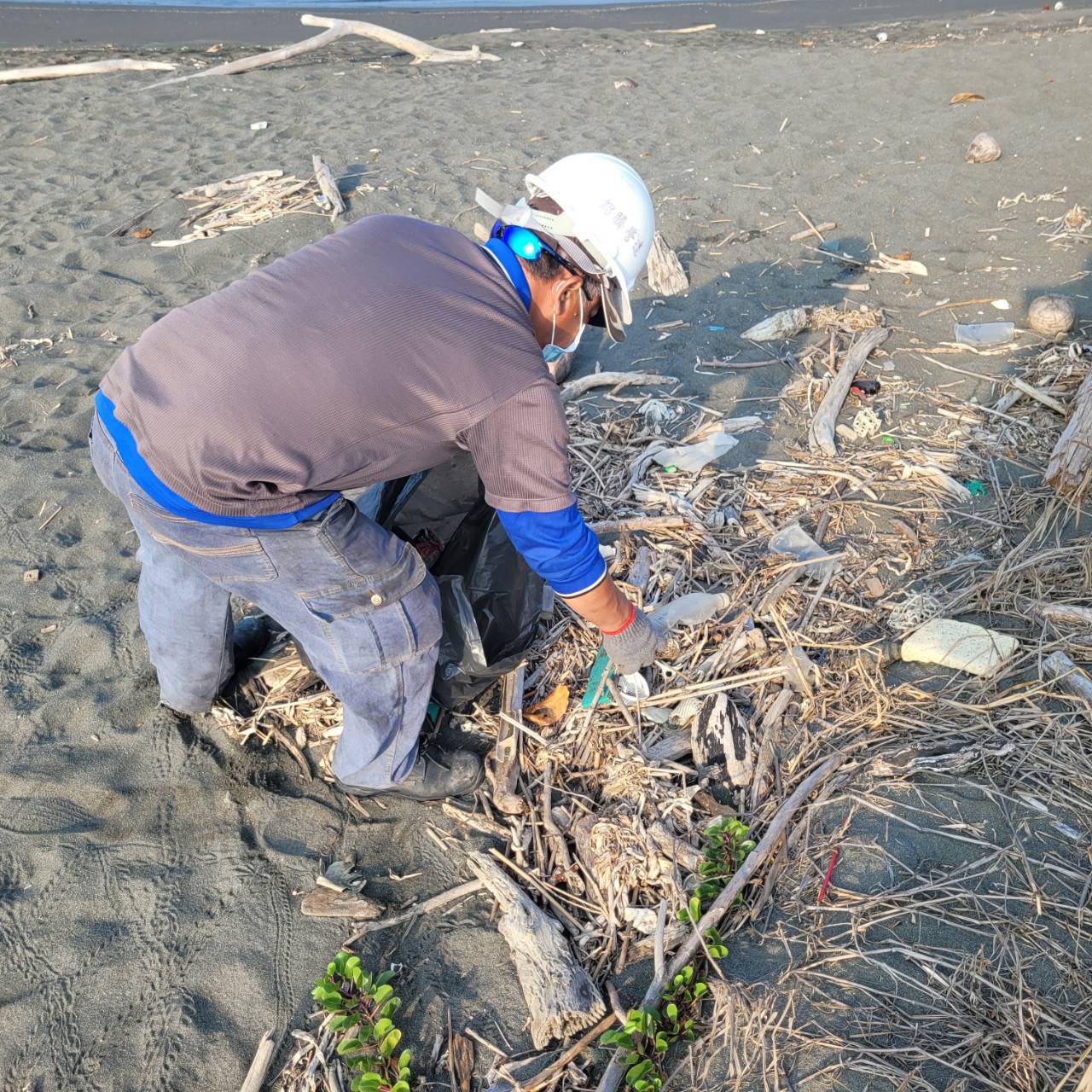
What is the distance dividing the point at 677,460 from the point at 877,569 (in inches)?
42.0

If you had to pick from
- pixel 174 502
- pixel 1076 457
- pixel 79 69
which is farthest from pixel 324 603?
pixel 79 69

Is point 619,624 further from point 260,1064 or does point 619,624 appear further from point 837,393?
point 837,393

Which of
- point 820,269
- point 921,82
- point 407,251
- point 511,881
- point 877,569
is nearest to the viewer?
point 407,251

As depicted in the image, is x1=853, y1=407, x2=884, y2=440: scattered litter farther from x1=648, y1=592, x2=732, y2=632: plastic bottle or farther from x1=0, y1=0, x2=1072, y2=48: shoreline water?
x1=0, y1=0, x2=1072, y2=48: shoreline water

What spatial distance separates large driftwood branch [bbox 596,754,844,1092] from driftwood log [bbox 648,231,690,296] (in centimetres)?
382

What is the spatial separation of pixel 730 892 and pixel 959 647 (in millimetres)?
1303

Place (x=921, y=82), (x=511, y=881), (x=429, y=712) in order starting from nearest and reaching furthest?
(x=511, y=881), (x=429, y=712), (x=921, y=82)

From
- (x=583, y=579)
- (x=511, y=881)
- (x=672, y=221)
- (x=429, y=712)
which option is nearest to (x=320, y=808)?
(x=429, y=712)

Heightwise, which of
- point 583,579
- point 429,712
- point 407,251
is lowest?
point 429,712

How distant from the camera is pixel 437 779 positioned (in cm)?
296

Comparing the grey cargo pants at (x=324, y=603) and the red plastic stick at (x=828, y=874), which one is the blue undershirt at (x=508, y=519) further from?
the red plastic stick at (x=828, y=874)

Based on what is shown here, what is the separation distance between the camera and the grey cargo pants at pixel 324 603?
2412mm

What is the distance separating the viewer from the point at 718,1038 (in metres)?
2.27

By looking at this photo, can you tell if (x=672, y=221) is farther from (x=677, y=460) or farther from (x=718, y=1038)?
(x=718, y=1038)
